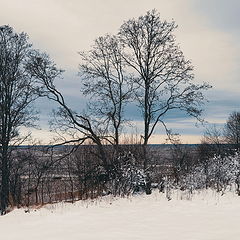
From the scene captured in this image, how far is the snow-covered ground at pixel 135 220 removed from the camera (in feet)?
22.9

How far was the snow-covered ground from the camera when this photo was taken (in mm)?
6966

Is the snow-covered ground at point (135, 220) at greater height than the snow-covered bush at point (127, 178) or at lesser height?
lesser

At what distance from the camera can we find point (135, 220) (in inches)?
333

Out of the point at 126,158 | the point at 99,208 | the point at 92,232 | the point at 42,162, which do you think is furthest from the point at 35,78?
the point at 92,232

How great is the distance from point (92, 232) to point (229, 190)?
22.2ft

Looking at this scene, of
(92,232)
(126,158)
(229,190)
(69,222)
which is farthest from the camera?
(126,158)

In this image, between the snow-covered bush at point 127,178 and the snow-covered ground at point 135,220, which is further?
the snow-covered bush at point 127,178

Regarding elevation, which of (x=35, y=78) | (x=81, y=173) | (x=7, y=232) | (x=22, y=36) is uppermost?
(x=22, y=36)

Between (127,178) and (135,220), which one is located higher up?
(127,178)

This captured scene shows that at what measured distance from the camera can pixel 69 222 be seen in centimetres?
849

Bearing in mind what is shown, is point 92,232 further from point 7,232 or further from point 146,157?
point 146,157

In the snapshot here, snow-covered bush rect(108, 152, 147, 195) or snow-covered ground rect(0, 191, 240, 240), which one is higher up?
snow-covered bush rect(108, 152, 147, 195)

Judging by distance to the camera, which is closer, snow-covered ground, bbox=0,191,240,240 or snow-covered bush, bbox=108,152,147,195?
snow-covered ground, bbox=0,191,240,240

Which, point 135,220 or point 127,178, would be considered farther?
point 127,178
